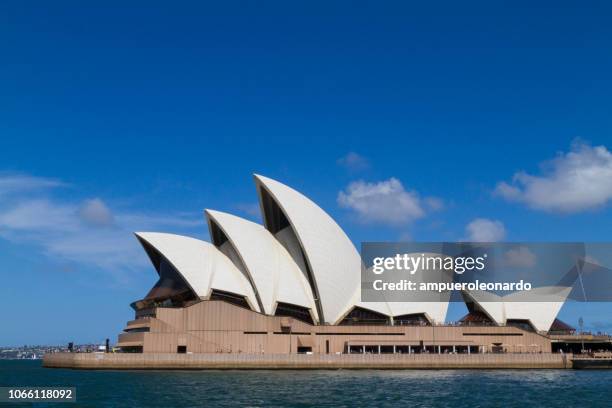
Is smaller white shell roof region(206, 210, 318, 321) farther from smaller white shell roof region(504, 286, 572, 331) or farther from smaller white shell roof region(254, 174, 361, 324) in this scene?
smaller white shell roof region(504, 286, 572, 331)

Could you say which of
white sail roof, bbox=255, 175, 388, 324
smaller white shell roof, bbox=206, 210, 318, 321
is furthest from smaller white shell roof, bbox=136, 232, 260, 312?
A: white sail roof, bbox=255, 175, 388, 324

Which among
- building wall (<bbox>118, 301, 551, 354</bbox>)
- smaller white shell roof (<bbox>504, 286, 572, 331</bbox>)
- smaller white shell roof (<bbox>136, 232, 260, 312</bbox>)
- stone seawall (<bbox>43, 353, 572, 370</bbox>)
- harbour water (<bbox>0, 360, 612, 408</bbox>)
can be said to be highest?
smaller white shell roof (<bbox>136, 232, 260, 312</bbox>)

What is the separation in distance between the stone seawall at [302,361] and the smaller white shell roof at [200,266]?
642cm

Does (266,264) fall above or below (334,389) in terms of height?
above

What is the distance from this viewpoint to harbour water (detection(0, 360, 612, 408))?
37375 millimetres

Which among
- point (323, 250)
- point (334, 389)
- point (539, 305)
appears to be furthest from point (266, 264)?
point (539, 305)

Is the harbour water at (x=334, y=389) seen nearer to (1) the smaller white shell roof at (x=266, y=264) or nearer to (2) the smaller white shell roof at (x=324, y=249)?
(1) the smaller white shell roof at (x=266, y=264)

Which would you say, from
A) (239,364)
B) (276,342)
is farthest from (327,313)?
(239,364)

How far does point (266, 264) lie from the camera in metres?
72.1

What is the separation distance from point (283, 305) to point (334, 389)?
28.6 m

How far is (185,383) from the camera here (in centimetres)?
4791

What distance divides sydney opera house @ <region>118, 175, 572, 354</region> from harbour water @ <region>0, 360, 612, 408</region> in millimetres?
8929

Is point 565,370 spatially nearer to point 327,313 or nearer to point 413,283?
point 413,283

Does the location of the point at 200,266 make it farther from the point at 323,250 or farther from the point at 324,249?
the point at 324,249
